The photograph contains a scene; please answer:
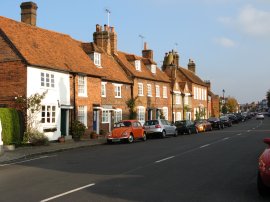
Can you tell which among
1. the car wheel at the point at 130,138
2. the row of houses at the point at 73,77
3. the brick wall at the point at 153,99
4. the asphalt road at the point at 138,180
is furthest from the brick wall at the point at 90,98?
the asphalt road at the point at 138,180

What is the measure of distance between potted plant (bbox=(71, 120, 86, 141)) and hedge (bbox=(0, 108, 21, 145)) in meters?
5.60

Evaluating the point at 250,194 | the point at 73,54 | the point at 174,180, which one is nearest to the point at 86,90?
the point at 73,54

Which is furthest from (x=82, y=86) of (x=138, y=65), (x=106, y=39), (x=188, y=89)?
(x=188, y=89)

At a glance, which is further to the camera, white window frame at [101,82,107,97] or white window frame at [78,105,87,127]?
white window frame at [101,82,107,97]

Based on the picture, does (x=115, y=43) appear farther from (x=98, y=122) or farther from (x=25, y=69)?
(x=25, y=69)

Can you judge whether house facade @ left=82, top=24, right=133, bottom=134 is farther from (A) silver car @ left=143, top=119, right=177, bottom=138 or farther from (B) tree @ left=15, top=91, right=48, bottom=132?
(B) tree @ left=15, top=91, right=48, bottom=132

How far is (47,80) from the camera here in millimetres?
28328

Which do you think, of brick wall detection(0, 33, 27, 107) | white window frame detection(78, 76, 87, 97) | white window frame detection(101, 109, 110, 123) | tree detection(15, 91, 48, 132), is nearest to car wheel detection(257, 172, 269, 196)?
tree detection(15, 91, 48, 132)

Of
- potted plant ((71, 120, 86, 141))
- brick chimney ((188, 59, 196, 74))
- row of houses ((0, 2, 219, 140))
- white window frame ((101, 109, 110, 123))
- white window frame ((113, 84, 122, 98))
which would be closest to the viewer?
row of houses ((0, 2, 219, 140))

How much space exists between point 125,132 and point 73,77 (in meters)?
6.48

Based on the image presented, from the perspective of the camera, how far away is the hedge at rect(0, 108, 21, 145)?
79.4 feet

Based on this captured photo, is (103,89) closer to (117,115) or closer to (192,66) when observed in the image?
(117,115)

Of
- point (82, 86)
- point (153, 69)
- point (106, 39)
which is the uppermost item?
point (106, 39)

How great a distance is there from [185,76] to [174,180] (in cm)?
5861
